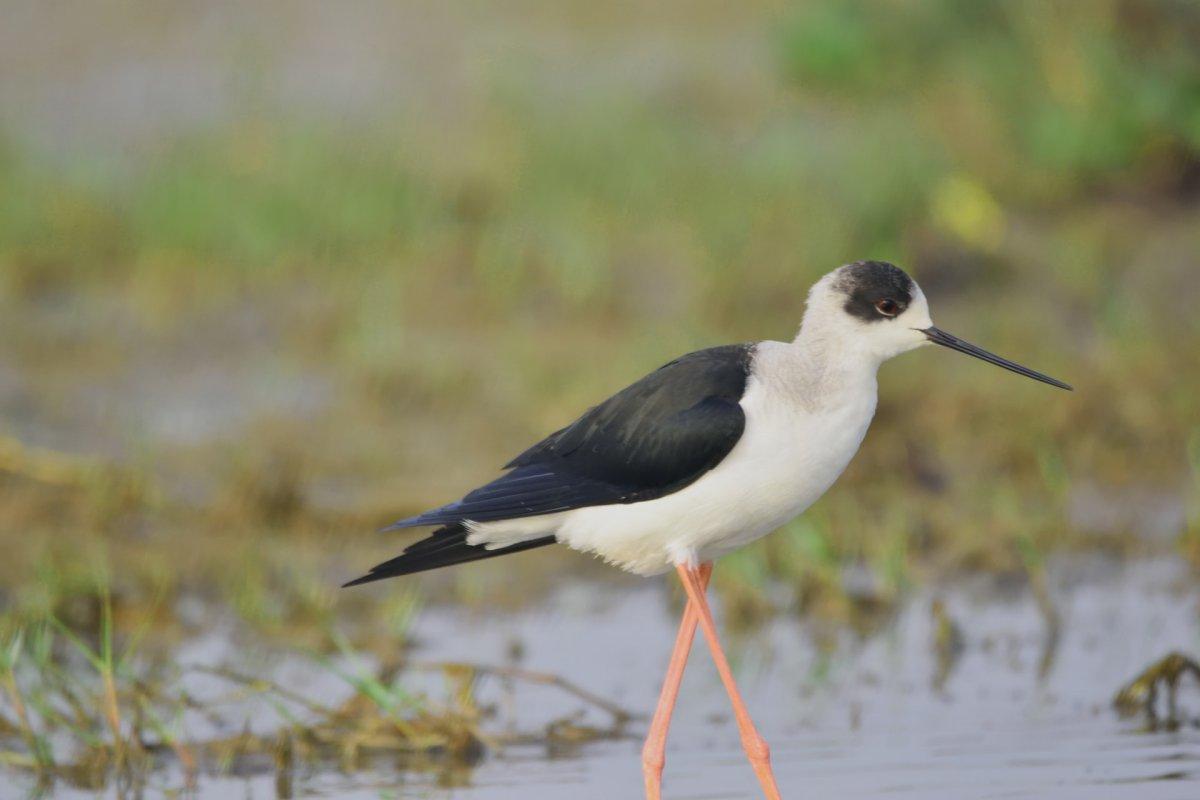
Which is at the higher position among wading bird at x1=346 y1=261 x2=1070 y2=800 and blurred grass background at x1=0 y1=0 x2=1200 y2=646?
blurred grass background at x1=0 y1=0 x2=1200 y2=646

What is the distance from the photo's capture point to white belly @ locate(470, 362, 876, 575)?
13.1ft

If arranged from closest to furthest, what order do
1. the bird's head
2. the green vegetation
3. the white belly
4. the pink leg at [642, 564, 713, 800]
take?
1. the white belly
2. the bird's head
3. the pink leg at [642, 564, 713, 800]
4. the green vegetation

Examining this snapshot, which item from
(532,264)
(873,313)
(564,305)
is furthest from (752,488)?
(532,264)

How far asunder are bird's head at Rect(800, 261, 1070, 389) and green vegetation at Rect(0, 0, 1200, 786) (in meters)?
1.43

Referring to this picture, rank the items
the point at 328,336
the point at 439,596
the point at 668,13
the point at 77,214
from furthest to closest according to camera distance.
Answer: the point at 668,13
the point at 77,214
the point at 328,336
the point at 439,596

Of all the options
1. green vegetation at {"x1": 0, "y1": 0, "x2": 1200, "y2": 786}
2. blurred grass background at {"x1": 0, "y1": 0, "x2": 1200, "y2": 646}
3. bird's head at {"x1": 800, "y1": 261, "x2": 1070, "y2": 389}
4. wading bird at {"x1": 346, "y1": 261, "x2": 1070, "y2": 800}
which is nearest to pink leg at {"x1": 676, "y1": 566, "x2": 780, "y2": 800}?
wading bird at {"x1": 346, "y1": 261, "x2": 1070, "y2": 800}

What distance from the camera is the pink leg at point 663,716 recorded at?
4324 mm

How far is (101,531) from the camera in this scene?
238 inches

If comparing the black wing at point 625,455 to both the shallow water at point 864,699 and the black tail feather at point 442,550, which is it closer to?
the black tail feather at point 442,550

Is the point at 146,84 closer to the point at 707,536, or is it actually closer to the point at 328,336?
the point at 328,336

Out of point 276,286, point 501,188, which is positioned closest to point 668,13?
point 501,188

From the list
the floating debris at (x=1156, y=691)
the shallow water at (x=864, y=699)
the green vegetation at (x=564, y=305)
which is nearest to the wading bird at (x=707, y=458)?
the shallow water at (x=864, y=699)

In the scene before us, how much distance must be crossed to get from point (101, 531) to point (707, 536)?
8.42 ft

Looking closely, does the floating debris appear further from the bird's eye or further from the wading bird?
the bird's eye
